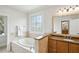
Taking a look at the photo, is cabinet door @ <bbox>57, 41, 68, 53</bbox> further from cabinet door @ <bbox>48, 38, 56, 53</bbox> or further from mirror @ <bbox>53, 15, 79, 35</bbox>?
mirror @ <bbox>53, 15, 79, 35</bbox>

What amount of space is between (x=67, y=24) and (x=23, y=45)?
0.87 m

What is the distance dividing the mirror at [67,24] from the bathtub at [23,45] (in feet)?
1.65

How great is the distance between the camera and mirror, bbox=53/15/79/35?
1426mm

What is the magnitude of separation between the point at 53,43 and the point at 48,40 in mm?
106

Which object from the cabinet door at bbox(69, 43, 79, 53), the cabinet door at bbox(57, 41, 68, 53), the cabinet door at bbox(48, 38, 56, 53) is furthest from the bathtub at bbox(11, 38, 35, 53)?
the cabinet door at bbox(69, 43, 79, 53)

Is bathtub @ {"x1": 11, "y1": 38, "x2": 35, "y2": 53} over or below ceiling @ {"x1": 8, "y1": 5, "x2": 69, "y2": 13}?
below

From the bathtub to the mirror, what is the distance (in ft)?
1.65

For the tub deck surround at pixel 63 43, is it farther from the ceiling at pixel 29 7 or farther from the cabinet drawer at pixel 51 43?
the ceiling at pixel 29 7

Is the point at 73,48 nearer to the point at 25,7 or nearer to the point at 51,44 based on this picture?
the point at 51,44

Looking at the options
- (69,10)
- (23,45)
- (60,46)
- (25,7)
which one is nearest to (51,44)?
(60,46)

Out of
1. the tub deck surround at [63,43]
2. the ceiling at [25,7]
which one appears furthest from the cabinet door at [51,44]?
the ceiling at [25,7]

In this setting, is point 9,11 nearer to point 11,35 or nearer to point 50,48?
point 11,35

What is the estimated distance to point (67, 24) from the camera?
4.78 feet

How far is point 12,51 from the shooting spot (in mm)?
1477
